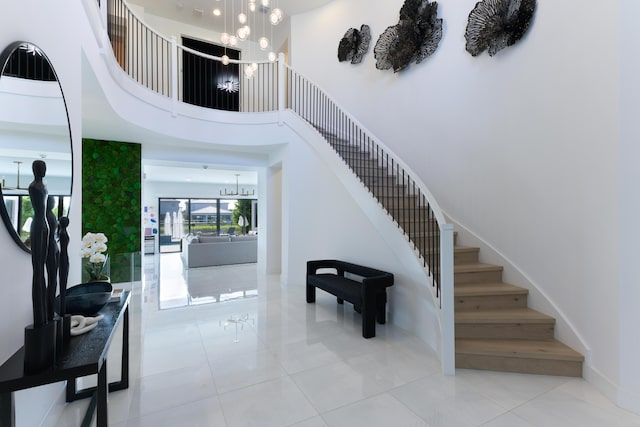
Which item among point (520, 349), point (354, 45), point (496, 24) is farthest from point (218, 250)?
point (496, 24)

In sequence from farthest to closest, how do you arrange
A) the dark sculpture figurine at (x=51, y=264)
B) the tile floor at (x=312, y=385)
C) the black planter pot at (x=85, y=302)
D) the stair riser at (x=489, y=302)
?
1. the stair riser at (x=489, y=302)
2. the tile floor at (x=312, y=385)
3. the black planter pot at (x=85, y=302)
4. the dark sculpture figurine at (x=51, y=264)

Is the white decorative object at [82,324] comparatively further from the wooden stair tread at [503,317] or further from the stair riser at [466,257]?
the stair riser at [466,257]

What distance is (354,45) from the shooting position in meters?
5.87

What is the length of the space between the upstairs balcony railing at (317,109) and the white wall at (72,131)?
5.18ft

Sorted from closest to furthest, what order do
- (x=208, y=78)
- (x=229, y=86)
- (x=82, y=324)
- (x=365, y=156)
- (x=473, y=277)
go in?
(x=82, y=324) < (x=473, y=277) < (x=365, y=156) < (x=229, y=86) < (x=208, y=78)

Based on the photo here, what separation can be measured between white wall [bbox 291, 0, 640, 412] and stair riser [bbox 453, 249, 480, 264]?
23cm

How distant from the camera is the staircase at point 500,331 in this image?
8.38 feet

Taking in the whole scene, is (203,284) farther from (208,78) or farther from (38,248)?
(208,78)

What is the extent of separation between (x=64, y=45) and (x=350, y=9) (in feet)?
18.3

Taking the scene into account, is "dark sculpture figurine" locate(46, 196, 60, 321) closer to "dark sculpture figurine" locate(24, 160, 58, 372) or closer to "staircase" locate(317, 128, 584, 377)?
"dark sculpture figurine" locate(24, 160, 58, 372)

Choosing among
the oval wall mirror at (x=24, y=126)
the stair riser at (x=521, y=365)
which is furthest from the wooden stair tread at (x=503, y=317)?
the oval wall mirror at (x=24, y=126)

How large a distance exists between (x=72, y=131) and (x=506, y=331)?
408 centimetres

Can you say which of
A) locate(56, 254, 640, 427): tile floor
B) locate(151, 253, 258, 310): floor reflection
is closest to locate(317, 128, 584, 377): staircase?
locate(56, 254, 640, 427): tile floor

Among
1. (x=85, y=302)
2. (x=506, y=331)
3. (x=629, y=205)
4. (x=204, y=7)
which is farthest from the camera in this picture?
(x=204, y=7)
